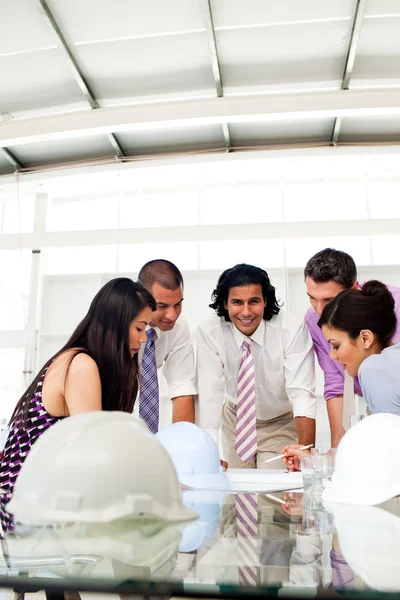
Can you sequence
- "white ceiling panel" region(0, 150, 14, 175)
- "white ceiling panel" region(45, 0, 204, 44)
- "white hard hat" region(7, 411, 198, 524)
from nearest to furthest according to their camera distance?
"white hard hat" region(7, 411, 198, 524) → "white ceiling panel" region(45, 0, 204, 44) → "white ceiling panel" region(0, 150, 14, 175)

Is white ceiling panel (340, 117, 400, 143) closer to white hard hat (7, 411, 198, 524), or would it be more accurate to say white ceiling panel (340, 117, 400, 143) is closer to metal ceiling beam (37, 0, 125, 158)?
metal ceiling beam (37, 0, 125, 158)

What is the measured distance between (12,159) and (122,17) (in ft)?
8.81

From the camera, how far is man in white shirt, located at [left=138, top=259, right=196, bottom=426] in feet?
8.60

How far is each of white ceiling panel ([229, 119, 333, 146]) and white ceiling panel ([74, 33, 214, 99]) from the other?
1020mm

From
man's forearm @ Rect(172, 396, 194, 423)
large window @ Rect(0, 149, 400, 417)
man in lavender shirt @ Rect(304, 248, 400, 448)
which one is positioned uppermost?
large window @ Rect(0, 149, 400, 417)

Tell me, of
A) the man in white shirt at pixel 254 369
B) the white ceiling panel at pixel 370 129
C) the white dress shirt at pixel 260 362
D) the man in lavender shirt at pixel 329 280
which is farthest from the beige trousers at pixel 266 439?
the white ceiling panel at pixel 370 129

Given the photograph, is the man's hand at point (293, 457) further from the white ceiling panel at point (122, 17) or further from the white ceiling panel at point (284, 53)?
the white ceiling panel at point (284, 53)

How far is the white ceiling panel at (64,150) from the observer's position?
589cm

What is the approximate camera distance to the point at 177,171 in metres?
6.05

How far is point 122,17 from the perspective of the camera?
Result: 13.0 ft

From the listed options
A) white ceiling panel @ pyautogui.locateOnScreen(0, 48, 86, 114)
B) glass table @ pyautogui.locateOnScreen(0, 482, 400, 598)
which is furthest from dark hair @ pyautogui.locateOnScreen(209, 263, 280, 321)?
white ceiling panel @ pyautogui.locateOnScreen(0, 48, 86, 114)

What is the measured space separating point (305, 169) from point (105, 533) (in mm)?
6287

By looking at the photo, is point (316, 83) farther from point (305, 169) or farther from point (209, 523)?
point (209, 523)

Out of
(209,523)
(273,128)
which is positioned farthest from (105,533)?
(273,128)
